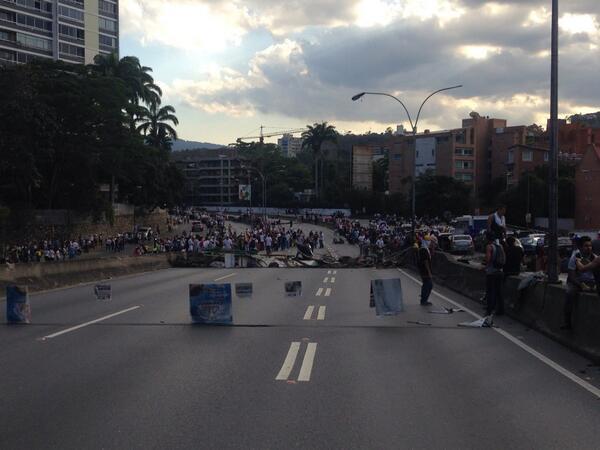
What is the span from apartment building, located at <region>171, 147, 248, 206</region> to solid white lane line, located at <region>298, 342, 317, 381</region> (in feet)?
555

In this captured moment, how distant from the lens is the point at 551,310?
10.9 meters

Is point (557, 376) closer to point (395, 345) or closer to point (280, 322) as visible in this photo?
point (395, 345)

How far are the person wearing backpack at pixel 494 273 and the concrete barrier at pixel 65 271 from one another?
1303 cm

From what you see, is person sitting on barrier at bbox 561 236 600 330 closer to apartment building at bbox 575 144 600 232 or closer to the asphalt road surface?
the asphalt road surface

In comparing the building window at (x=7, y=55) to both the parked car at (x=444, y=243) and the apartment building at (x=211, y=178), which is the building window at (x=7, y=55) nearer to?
the parked car at (x=444, y=243)

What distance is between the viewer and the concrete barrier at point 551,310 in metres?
9.06

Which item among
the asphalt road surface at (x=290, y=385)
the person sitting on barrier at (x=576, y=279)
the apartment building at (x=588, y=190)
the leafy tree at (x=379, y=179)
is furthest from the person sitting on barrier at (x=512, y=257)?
the leafy tree at (x=379, y=179)

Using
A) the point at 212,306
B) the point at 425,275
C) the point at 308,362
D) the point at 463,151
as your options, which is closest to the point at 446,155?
the point at 463,151

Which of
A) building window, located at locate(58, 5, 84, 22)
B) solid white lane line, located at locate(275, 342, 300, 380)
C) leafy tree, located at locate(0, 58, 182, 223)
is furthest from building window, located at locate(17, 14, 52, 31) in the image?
solid white lane line, located at locate(275, 342, 300, 380)

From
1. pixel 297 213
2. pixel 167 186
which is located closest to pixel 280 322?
Result: pixel 167 186

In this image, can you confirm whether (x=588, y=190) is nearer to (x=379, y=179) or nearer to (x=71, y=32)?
(x=71, y=32)

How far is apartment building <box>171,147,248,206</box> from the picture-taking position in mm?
182250

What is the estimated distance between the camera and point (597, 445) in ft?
17.5

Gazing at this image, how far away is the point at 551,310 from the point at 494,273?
2.17 m
